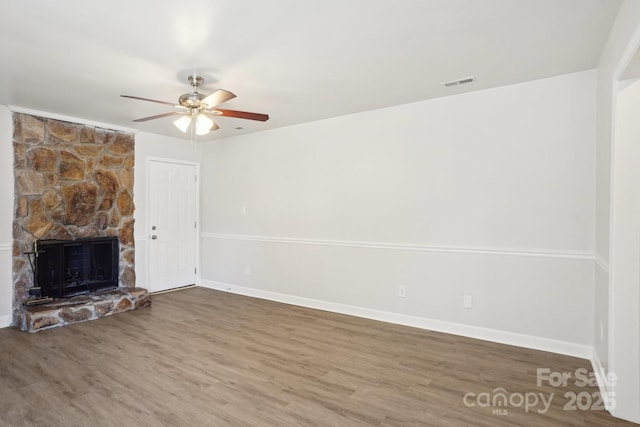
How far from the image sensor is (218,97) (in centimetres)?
277

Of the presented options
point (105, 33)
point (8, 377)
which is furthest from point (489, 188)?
point (8, 377)

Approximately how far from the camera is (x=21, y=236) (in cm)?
414

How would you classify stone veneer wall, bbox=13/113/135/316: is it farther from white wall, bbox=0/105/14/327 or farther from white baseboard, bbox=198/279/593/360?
white baseboard, bbox=198/279/593/360

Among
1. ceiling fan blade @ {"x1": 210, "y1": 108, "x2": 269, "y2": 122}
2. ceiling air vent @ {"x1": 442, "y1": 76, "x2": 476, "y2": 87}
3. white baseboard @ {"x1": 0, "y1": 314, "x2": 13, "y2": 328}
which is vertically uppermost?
ceiling air vent @ {"x1": 442, "y1": 76, "x2": 476, "y2": 87}

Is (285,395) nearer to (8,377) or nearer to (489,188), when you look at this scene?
(8,377)

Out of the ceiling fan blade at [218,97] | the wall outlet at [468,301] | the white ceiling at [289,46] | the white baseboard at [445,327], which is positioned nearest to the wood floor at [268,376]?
the white baseboard at [445,327]

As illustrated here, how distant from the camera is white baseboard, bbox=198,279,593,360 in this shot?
3.19m

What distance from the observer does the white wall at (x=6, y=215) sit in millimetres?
4000

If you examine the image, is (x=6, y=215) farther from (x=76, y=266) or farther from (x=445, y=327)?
(x=445, y=327)

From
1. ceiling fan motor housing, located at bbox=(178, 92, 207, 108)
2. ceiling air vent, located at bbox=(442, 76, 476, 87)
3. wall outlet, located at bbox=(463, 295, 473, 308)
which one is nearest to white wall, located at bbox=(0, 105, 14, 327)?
ceiling fan motor housing, located at bbox=(178, 92, 207, 108)

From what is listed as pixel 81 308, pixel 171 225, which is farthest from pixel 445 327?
pixel 171 225

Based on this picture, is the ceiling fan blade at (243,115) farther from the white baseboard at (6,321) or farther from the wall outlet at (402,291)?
the white baseboard at (6,321)

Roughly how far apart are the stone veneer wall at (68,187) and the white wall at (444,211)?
179cm

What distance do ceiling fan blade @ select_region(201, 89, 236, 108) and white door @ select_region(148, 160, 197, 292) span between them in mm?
3066
